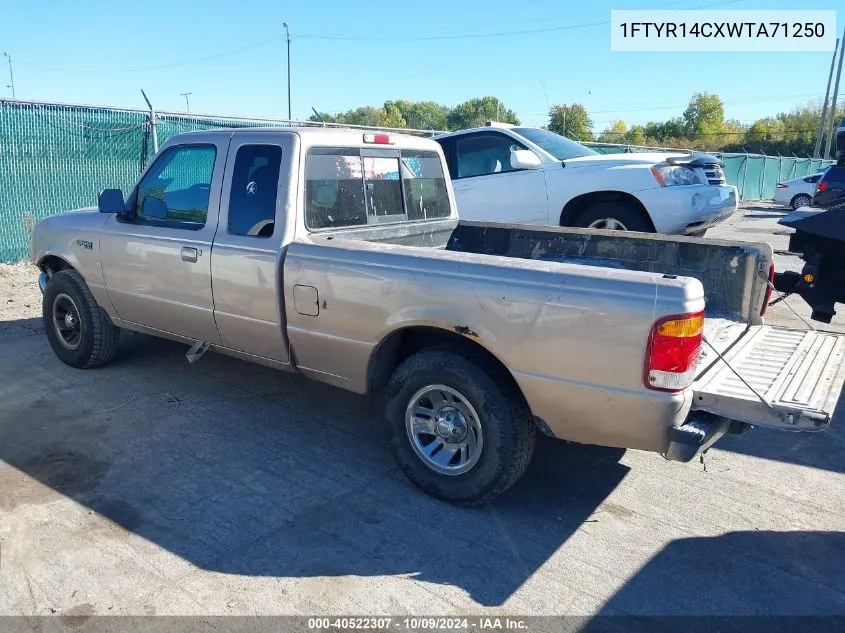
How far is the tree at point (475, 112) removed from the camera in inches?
3076

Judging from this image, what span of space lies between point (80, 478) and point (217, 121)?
856 centimetres

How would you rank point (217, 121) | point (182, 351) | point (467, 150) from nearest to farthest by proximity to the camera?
point (182, 351), point (467, 150), point (217, 121)

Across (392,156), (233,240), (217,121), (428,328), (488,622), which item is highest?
(217,121)

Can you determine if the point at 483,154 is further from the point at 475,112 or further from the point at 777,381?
the point at 475,112

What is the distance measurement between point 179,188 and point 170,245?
1.64ft

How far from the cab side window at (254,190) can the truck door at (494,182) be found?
4665 millimetres

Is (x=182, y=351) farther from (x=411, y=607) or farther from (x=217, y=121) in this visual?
(x=217, y=121)

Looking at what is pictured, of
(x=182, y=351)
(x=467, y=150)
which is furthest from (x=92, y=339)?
(x=467, y=150)

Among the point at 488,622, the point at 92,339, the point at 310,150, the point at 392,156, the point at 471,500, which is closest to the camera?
the point at 488,622

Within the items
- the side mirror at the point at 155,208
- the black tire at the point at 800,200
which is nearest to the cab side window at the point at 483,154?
the side mirror at the point at 155,208

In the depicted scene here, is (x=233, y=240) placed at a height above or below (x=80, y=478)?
above

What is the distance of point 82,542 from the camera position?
11.0 feet

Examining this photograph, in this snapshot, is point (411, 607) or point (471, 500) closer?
point (411, 607)

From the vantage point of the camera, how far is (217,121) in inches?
447
